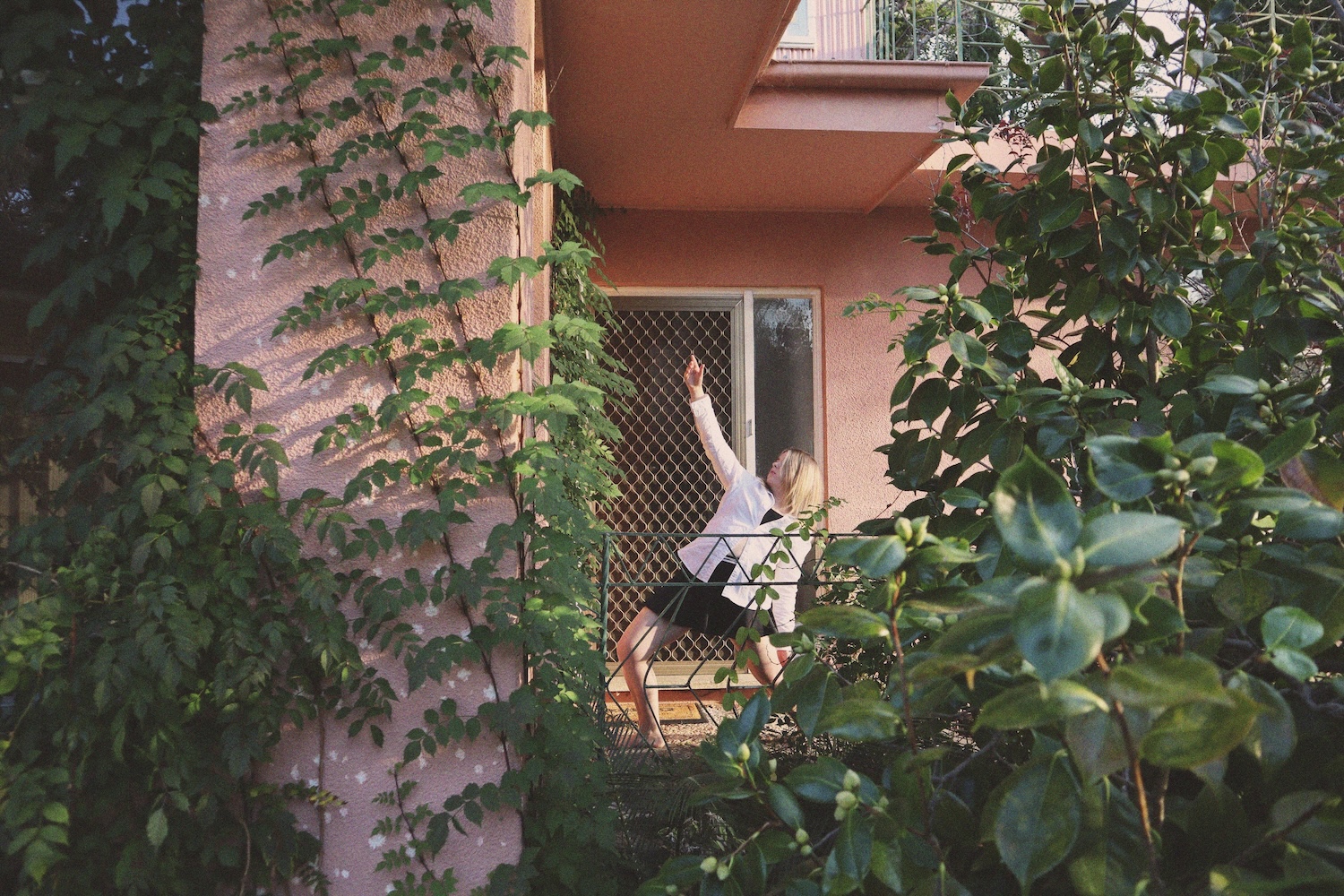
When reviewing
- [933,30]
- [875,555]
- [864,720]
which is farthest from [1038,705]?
[933,30]

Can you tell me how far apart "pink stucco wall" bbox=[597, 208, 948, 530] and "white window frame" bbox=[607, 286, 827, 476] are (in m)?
0.05

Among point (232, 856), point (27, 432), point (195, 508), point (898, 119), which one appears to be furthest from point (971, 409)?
point (898, 119)

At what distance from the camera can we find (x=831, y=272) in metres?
6.16

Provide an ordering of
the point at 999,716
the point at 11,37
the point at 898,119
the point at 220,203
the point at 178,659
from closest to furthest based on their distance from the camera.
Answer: the point at 999,716
the point at 178,659
the point at 11,37
the point at 220,203
the point at 898,119

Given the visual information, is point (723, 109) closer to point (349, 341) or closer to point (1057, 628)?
point (349, 341)

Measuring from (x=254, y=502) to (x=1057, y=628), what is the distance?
89.8 inches

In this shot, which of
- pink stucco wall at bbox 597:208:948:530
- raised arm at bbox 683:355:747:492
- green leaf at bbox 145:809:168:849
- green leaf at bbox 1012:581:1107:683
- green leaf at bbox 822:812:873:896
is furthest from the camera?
pink stucco wall at bbox 597:208:948:530

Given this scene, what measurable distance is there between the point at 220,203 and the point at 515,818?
1.93 metres

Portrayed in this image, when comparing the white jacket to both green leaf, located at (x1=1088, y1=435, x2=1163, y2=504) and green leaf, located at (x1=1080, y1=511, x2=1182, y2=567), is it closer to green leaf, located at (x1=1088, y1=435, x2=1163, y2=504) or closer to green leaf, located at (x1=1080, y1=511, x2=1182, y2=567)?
green leaf, located at (x1=1088, y1=435, x2=1163, y2=504)

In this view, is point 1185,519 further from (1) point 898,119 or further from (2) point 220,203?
(1) point 898,119

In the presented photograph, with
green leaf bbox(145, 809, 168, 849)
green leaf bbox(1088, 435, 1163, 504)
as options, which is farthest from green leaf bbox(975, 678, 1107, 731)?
green leaf bbox(145, 809, 168, 849)

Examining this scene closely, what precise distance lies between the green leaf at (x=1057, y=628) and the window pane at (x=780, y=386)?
17.6ft

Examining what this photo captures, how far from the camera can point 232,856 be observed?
223 centimetres

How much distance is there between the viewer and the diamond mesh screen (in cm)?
611
